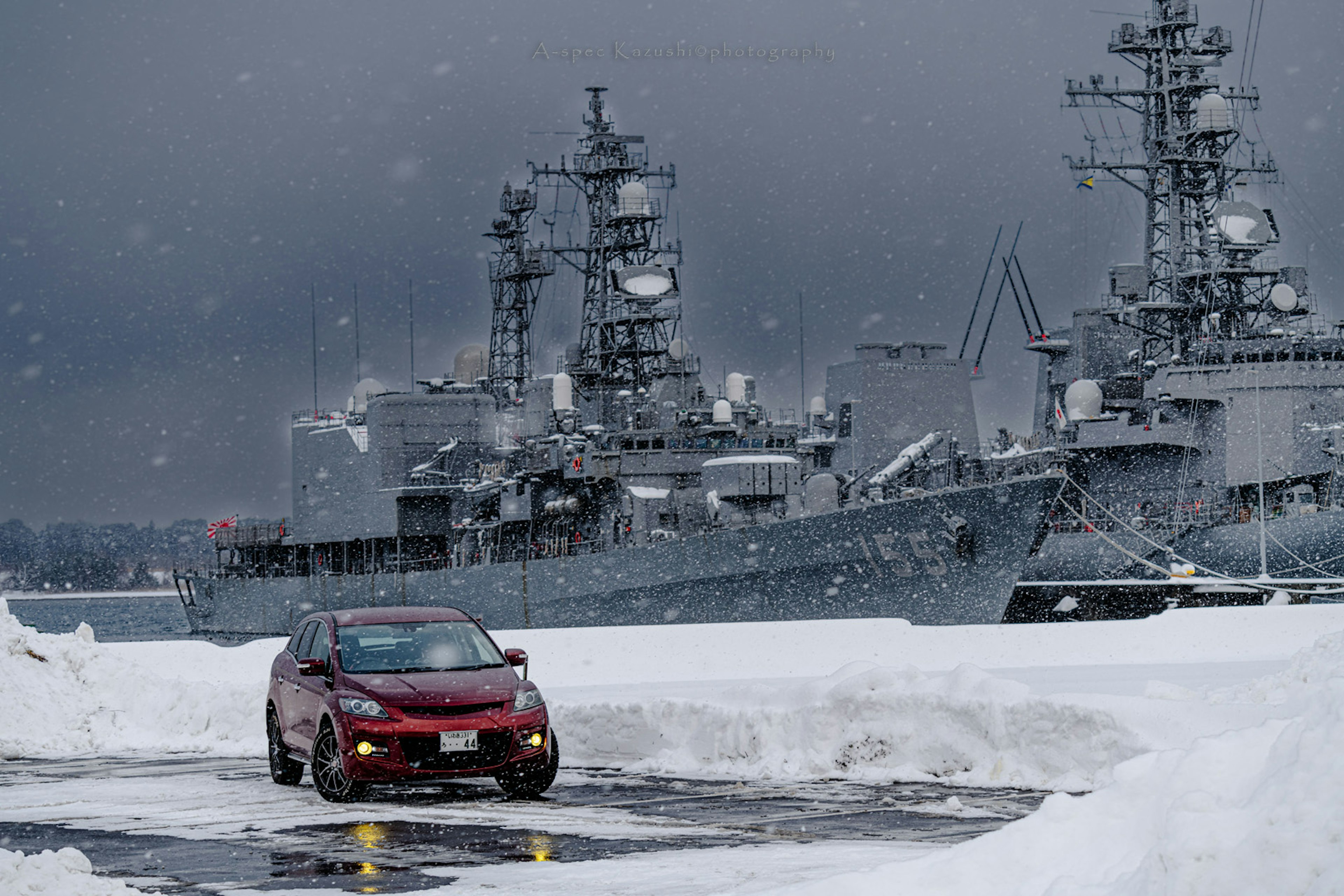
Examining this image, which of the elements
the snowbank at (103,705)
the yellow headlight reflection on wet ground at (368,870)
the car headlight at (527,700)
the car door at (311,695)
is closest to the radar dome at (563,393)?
the snowbank at (103,705)

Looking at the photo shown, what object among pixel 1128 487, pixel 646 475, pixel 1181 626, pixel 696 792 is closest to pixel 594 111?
pixel 646 475

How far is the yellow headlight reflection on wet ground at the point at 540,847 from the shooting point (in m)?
7.71

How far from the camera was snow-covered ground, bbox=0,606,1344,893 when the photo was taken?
178 inches

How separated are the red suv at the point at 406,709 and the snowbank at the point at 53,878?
3607mm

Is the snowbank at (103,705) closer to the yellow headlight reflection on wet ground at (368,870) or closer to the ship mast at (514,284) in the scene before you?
the yellow headlight reflection on wet ground at (368,870)

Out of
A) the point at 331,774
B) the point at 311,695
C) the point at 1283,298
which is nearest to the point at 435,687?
the point at 331,774

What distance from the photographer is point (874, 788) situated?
10383 mm

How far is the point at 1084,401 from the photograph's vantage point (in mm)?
48188

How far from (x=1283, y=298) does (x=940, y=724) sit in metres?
42.5

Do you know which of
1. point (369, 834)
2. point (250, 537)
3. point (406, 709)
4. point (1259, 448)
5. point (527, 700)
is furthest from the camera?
point (250, 537)

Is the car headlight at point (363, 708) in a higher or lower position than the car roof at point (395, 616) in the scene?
Answer: lower

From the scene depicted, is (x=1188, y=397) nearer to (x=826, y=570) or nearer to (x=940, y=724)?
(x=826, y=570)

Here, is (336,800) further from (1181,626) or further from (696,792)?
(1181,626)

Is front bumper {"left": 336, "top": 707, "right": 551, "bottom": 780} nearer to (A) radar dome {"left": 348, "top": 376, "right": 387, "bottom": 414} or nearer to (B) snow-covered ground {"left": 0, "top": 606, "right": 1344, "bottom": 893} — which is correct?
(B) snow-covered ground {"left": 0, "top": 606, "right": 1344, "bottom": 893}
